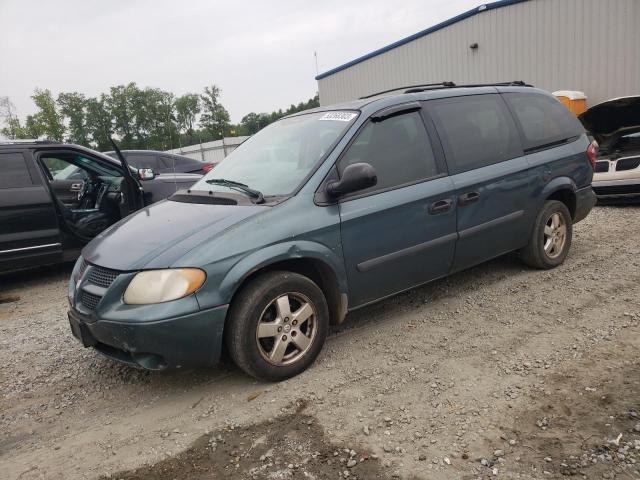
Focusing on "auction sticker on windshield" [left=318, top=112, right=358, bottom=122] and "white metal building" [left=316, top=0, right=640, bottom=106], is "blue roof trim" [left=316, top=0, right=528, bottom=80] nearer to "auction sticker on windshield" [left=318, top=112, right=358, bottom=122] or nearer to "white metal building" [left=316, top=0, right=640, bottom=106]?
"white metal building" [left=316, top=0, right=640, bottom=106]

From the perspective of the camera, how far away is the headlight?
2783 mm

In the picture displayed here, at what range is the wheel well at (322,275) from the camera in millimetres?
3227

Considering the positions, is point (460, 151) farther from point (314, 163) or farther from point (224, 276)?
point (224, 276)

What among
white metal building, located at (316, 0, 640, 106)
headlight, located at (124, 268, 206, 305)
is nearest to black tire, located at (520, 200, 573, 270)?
headlight, located at (124, 268, 206, 305)

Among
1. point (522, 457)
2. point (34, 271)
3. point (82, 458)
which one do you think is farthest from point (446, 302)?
point (34, 271)

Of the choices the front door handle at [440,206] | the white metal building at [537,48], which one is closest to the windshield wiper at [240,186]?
the front door handle at [440,206]

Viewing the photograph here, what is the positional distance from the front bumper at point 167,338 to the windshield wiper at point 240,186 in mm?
816

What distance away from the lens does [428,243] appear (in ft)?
12.2

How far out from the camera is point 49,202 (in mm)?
5730

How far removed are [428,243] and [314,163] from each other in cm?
106

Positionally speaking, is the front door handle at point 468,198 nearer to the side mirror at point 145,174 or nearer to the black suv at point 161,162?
the side mirror at point 145,174

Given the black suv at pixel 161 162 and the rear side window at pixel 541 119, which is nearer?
the rear side window at pixel 541 119

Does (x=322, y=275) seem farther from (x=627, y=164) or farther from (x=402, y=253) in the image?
(x=627, y=164)

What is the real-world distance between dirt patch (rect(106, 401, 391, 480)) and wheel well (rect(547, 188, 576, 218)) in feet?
11.1
